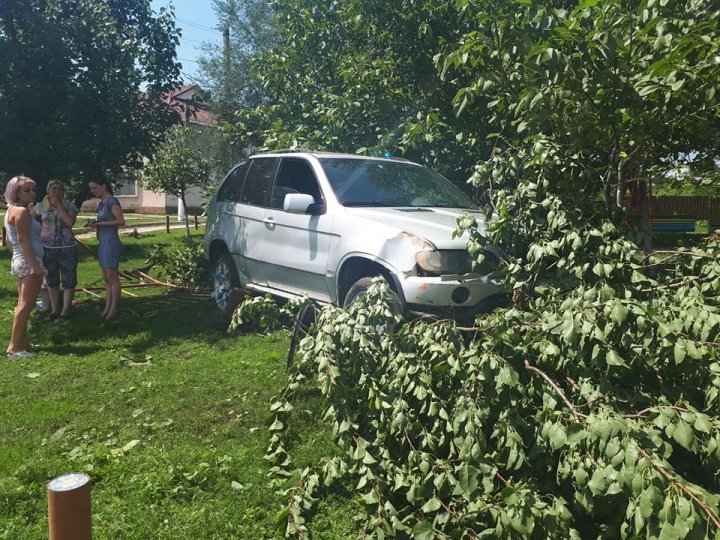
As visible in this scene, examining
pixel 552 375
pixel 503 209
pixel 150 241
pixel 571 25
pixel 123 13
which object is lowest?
pixel 150 241

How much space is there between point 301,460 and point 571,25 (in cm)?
297

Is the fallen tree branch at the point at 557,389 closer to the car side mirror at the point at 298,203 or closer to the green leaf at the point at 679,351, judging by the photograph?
the green leaf at the point at 679,351

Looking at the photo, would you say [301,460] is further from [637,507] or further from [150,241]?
[150,241]

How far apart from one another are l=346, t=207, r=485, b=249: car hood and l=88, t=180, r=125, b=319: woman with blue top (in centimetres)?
322

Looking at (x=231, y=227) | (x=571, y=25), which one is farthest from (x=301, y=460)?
(x=231, y=227)

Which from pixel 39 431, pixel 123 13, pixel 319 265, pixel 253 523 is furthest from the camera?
pixel 123 13

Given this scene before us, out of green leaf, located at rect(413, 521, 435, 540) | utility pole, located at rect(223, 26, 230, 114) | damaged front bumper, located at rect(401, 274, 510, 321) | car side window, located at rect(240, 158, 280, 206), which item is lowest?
green leaf, located at rect(413, 521, 435, 540)

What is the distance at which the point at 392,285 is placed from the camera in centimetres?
482

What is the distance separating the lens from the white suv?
4.64 metres

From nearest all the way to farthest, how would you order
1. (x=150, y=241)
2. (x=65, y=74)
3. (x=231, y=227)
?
1. (x=231, y=227)
2. (x=65, y=74)
3. (x=150, y=241)

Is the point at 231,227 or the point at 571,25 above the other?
the point at 571,25

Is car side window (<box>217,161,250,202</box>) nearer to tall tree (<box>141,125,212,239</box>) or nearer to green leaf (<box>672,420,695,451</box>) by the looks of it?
green leaf (<box>672,420,695,451</box>)

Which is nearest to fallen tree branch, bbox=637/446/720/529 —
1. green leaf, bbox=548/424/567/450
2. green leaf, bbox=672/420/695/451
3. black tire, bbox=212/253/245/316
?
green leaf, bbox=672/420/695/451

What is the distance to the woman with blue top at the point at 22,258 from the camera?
5.82 meters
